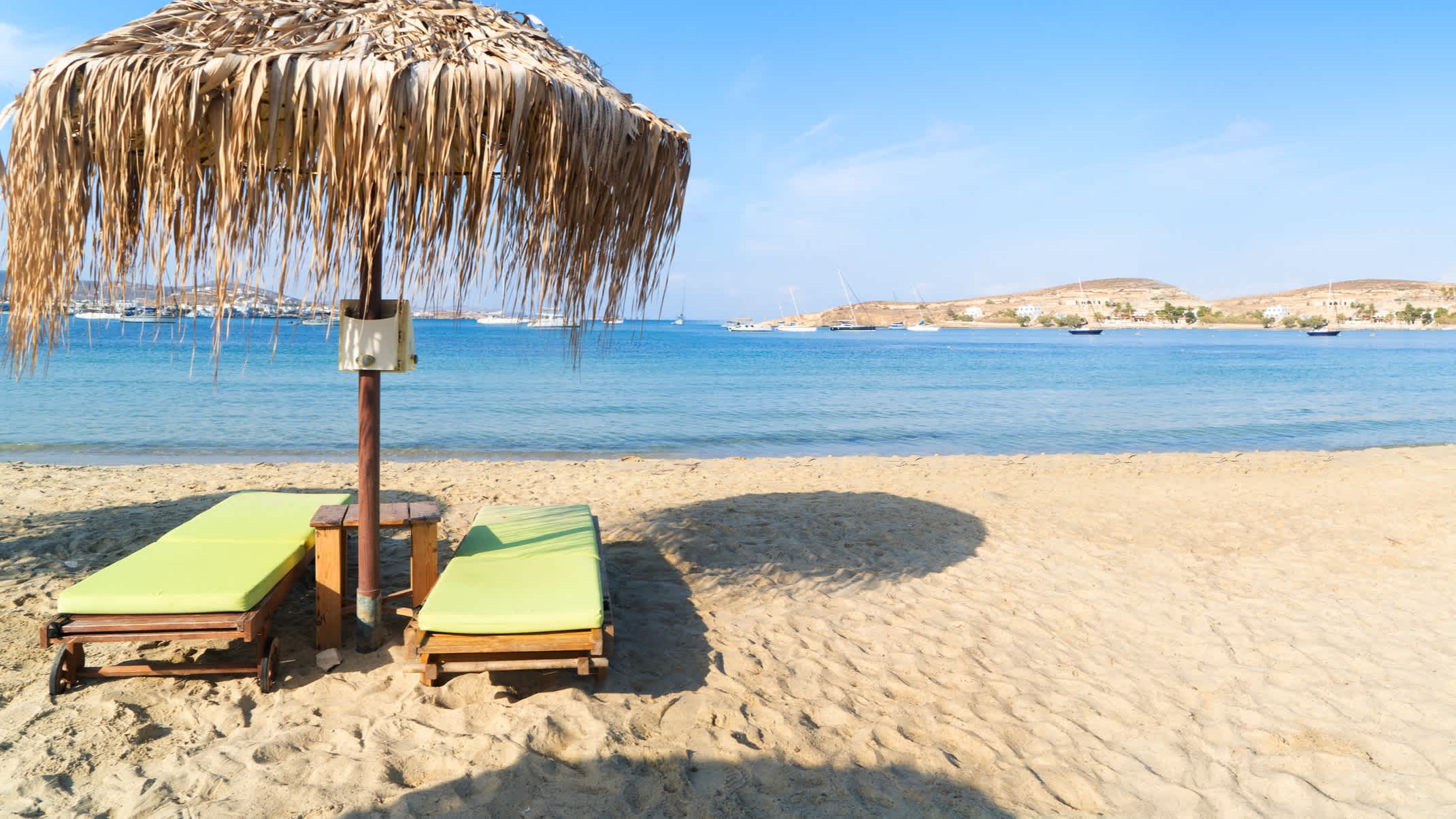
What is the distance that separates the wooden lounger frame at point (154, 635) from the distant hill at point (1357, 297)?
12028 centimetres

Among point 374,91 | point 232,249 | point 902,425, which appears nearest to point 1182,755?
point 374,91

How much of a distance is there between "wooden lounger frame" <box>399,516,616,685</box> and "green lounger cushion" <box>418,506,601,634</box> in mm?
29

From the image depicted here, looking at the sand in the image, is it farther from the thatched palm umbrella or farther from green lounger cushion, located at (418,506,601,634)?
the thatched palm umbrella

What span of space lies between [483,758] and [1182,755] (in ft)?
8.08

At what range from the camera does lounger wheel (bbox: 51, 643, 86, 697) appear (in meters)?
2.85

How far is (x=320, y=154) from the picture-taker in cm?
257

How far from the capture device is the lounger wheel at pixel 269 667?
298 cm

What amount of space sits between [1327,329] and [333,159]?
102 m

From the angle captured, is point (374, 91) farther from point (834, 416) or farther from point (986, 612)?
point (834, 416)

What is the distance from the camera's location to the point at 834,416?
55.1 feet

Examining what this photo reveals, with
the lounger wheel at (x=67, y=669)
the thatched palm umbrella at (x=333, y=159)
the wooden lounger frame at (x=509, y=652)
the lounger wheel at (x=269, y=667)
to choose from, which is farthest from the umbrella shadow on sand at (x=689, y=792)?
the lounger wheel at (x=67, y=669)

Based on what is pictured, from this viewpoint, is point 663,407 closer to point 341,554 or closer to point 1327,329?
point 341,554

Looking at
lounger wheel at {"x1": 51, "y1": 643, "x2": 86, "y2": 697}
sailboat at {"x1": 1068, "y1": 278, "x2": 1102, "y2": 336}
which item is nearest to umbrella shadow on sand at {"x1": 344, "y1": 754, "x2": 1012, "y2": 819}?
lounger wheel at {"x1": 51, "y1": 643, "x2": 86, "y2": 697}

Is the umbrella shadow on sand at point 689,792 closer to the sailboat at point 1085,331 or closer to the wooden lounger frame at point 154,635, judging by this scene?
the wooden lounger frame at point 154,635
